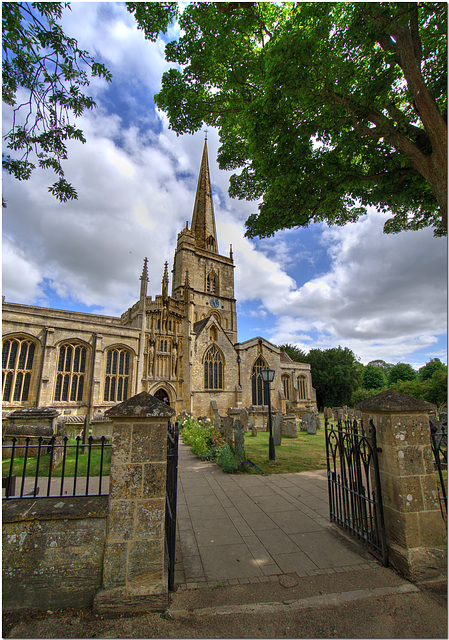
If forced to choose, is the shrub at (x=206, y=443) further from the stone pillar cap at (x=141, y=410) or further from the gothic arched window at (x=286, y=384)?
the gothic arched window at (x=286, y=384)

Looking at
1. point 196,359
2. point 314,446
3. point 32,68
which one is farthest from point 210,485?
point 196,359

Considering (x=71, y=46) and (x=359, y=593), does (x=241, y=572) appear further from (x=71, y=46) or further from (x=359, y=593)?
(x=71, y=46)

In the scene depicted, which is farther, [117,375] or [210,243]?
[210,243]

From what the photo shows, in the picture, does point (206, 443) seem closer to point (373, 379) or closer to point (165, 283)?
point (165, 283)

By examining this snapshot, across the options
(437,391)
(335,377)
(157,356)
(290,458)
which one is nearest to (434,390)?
(437,391)

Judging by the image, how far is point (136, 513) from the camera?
2887 millimetres

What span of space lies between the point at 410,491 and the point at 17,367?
2082 centimetres

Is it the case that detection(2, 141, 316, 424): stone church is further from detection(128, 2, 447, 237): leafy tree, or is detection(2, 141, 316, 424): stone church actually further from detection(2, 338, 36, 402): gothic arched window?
detection(128, 2, 447, 237): leafy tree

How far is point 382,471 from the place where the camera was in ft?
12.0

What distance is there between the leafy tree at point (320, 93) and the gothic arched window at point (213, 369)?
1841 cm

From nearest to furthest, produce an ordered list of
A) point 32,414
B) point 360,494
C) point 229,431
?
point 360,494, point 32,414, point 229,431

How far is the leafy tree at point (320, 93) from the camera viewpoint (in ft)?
18.7

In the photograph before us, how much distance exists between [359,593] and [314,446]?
34.8ft

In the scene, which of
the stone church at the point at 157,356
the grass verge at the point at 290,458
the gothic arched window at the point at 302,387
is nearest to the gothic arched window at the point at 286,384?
the stone church at the point at 157,356
